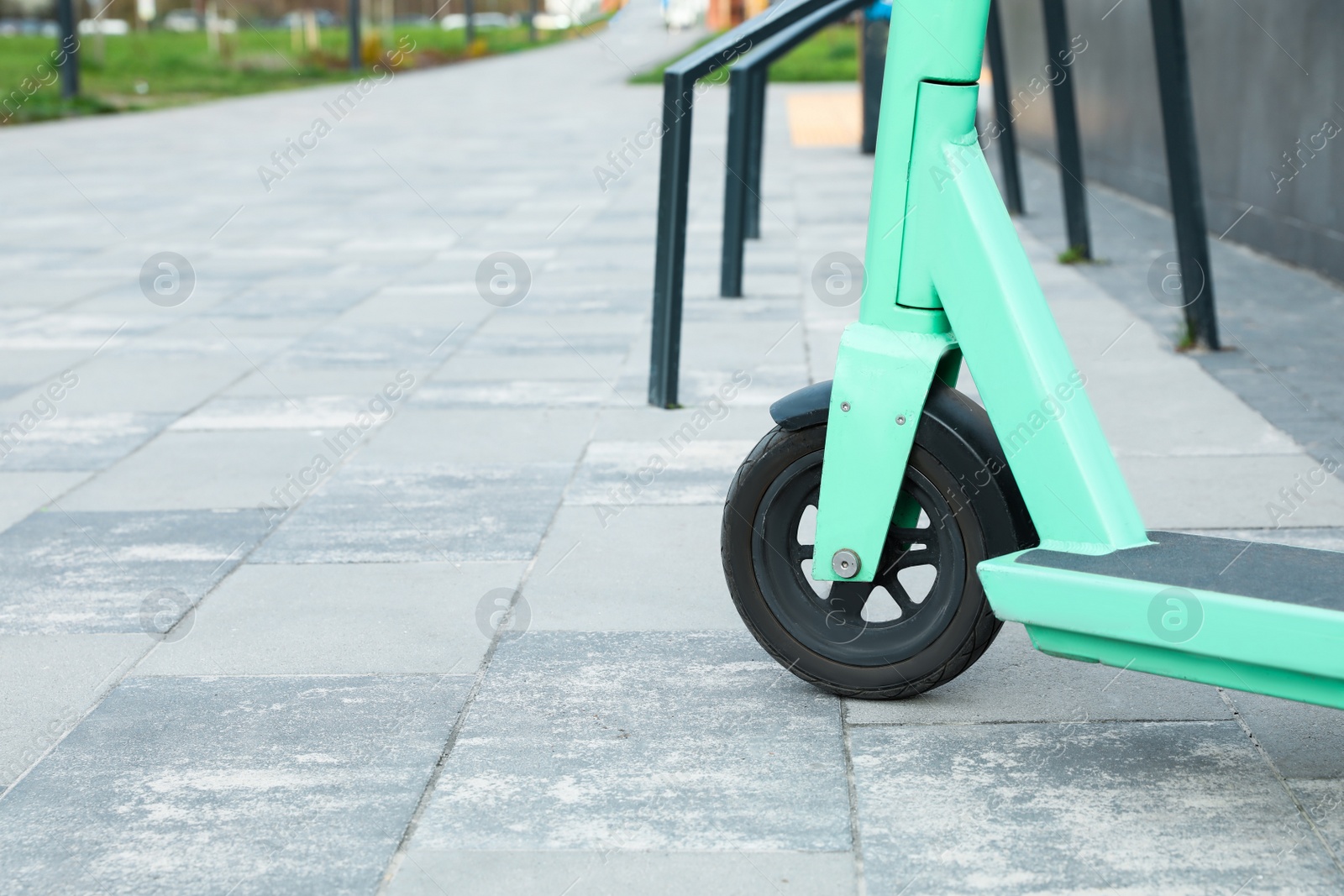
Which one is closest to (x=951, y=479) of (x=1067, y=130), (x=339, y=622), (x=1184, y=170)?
(x=339, y=622)

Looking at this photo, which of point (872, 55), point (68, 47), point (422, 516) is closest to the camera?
point (422, 516)

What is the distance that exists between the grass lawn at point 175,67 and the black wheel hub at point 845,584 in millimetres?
19062

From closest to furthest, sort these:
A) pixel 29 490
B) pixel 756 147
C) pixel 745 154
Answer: pixel 29 490, pixel 745 154, pixel 756 147

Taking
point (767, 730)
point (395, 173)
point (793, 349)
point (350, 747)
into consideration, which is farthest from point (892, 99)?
point (395, 173)

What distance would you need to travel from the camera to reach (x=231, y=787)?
8.92 ft

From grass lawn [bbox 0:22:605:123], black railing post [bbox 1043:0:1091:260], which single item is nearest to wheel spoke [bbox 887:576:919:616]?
black railing post [bbox 1043:0:1091:260]

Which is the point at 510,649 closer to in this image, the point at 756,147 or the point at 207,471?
the point at 207,471

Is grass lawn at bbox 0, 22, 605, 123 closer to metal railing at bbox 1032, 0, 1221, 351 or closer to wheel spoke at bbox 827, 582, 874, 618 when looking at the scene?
metal railing at bbox 1032, 0, 1221, 351

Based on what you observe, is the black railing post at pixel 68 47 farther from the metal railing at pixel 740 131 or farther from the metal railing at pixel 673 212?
the metal railing at pixel 673 212

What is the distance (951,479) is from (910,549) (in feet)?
0.74

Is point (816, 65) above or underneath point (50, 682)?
underneath

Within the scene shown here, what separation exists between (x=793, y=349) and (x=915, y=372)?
3.61 m

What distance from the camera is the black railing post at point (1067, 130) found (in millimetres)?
7973

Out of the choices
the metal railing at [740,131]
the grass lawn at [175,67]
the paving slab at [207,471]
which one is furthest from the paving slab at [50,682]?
the grass lawn at [175,67]
